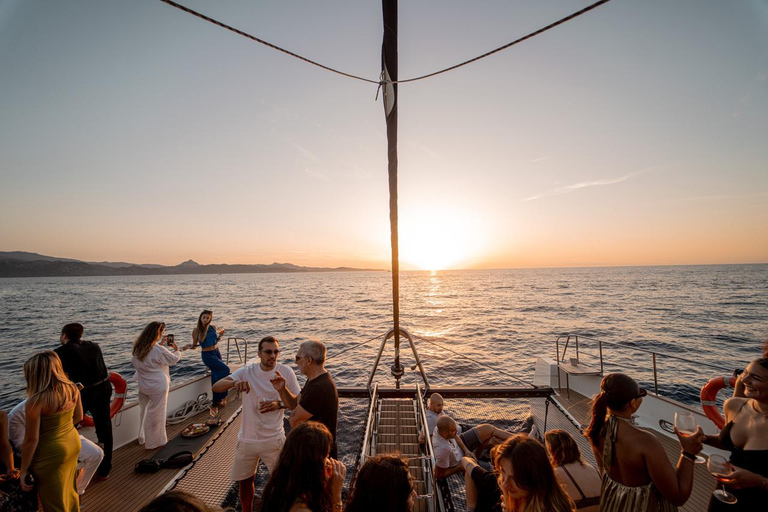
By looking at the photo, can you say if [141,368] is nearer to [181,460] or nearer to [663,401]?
[181,460]

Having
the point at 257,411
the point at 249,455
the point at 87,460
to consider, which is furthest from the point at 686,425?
the point at 87,460

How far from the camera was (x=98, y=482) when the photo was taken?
4348mm

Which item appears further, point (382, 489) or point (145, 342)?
point (145, 342)

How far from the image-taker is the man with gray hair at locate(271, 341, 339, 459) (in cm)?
290

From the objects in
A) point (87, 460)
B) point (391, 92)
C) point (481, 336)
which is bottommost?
point (481, 336)

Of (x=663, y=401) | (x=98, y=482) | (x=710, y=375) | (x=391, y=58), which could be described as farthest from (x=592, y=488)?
(x=710, y=375)

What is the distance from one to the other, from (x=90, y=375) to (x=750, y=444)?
6.65 metres

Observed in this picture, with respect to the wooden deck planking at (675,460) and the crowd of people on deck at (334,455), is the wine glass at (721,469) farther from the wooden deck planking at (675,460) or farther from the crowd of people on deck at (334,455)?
the wooden deck planking at (675,460)

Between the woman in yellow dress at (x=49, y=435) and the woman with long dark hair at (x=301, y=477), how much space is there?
8.23 ft

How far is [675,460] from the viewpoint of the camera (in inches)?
198

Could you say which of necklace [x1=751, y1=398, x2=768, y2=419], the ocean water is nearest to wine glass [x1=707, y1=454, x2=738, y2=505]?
necklace [x1=751, y1=398, x2=768, y2=419]

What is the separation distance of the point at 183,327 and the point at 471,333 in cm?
2298

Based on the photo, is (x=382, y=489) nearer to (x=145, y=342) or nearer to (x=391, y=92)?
(x=391, y=92)

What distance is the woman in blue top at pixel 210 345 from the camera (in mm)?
6344
